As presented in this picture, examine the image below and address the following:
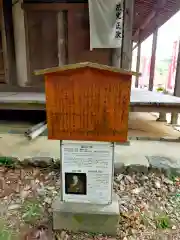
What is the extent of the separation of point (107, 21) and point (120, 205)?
3.90 meters

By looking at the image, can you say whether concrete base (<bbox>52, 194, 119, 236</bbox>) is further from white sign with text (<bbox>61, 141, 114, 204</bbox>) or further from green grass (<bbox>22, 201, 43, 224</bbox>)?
green grass (<bbox>22, 201, 43, 224</bbox>)

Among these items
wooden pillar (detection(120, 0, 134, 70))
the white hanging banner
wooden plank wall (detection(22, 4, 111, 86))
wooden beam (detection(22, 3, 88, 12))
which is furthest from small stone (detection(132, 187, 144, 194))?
wooden beam (detection(22, 3, 88, 12))

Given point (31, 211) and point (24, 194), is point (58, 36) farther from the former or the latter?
point (31, 211)

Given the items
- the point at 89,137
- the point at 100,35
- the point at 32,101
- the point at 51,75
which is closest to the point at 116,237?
the point at 89,137

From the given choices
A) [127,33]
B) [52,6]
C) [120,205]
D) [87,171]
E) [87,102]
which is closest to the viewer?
[87,102]

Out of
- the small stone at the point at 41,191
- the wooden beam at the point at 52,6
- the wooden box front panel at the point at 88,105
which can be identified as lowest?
the small stone at the point at 41,191

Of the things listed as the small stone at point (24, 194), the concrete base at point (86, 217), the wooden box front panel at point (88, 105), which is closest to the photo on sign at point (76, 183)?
the concrete base at point (86, 217)

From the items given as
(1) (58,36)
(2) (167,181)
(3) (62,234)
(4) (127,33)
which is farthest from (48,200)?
(1) (58,36)

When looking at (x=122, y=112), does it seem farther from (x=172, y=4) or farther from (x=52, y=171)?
(x=172, y=4)

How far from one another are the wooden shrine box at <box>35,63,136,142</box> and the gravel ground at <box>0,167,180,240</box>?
0.81m

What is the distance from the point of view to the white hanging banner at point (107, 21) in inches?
172

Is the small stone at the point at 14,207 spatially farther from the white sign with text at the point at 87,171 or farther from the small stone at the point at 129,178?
the small stone at the point at 129,178

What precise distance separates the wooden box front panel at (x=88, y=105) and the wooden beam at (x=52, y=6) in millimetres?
4036

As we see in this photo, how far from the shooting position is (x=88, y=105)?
142cm
